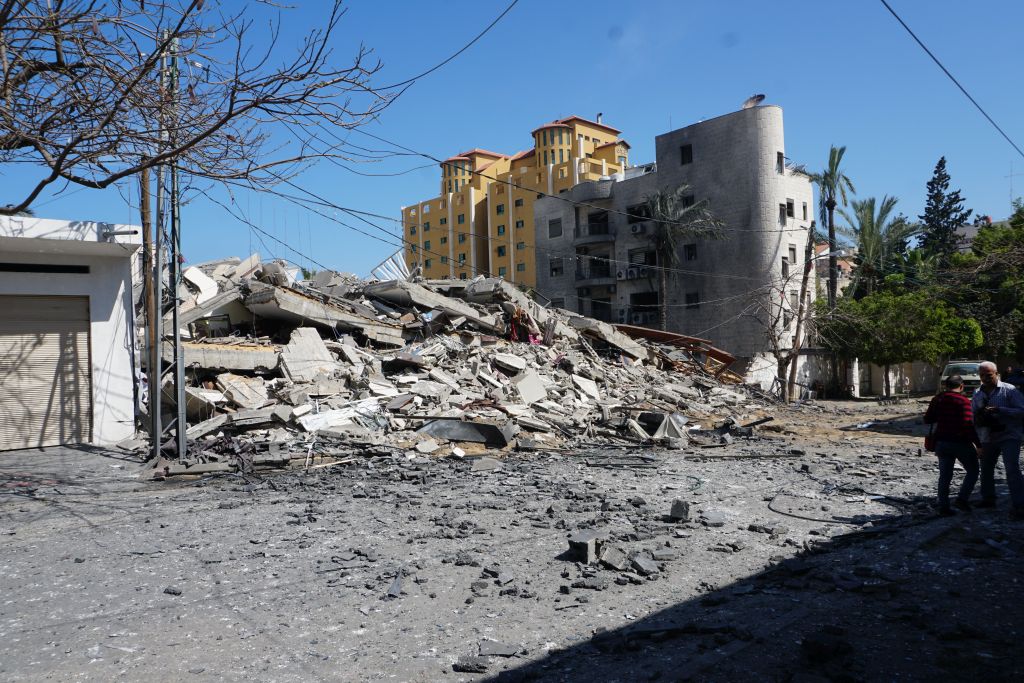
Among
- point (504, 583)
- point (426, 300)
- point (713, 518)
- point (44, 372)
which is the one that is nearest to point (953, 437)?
point (713, 518)

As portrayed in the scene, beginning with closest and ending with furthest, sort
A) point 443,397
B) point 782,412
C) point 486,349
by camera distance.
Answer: point 443,397 → point 486,349 → point 782,412

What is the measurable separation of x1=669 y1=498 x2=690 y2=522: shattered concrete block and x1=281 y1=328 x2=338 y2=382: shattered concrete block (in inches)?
397

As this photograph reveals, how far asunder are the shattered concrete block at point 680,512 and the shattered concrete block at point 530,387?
8876 mm

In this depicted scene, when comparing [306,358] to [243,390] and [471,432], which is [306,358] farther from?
[471,432]

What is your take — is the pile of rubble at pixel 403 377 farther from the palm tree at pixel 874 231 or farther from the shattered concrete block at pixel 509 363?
the palm tree at pixel 874 231

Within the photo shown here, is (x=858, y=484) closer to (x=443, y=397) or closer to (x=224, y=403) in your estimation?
(x=443, y=397)

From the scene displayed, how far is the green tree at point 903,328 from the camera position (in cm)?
3072

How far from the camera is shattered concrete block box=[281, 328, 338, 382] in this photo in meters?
15.3

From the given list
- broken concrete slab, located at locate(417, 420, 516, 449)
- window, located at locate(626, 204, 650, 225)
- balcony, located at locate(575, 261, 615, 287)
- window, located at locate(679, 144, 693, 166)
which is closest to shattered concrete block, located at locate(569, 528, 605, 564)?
broken concrete slab, located at locate(417, 420, 516, 449)

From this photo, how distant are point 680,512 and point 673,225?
32120 mm

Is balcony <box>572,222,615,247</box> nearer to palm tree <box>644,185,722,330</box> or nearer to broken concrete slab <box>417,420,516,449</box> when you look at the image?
palm tree <box>644,185,722,330</box>

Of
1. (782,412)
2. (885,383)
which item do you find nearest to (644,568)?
(782,412)

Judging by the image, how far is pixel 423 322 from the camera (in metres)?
20.1

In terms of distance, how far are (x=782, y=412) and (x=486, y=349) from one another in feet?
34.2
